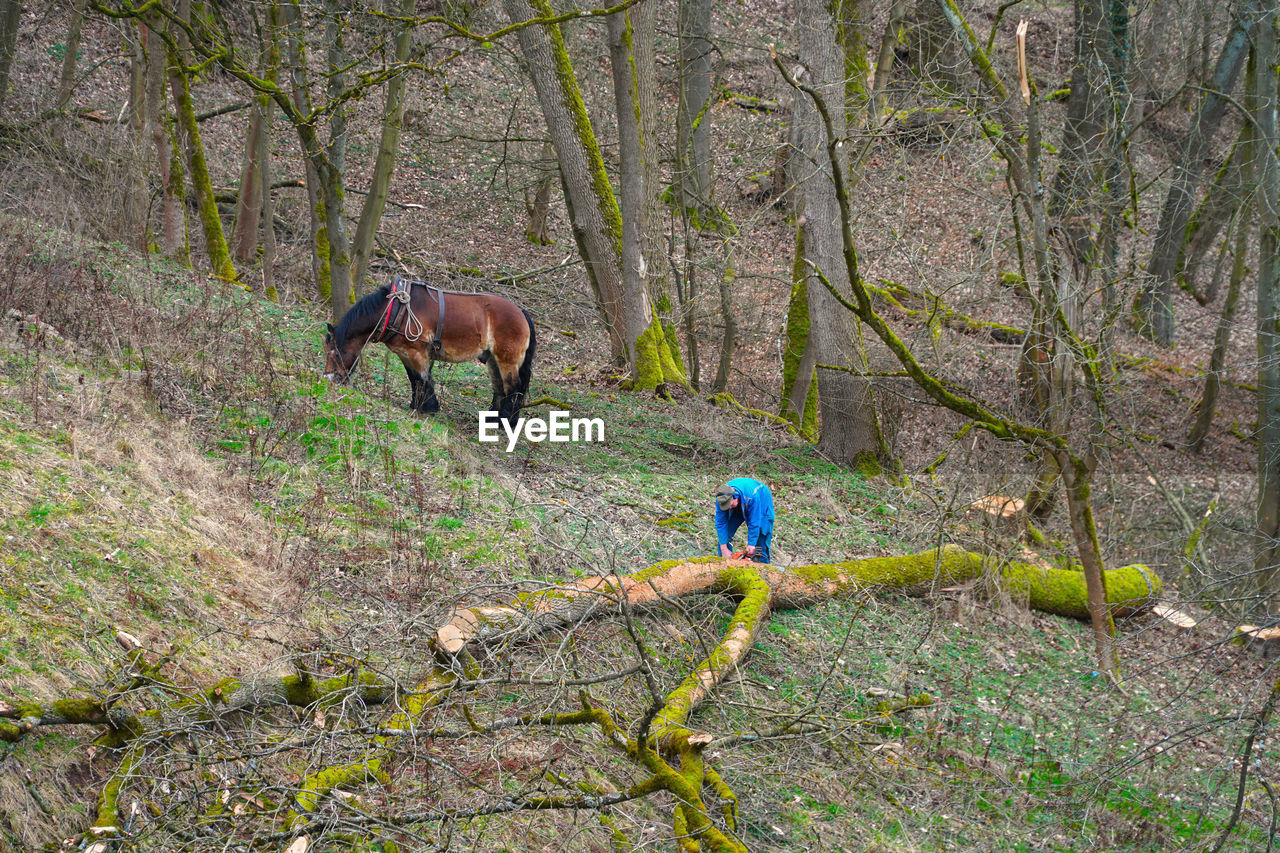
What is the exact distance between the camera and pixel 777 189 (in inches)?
874

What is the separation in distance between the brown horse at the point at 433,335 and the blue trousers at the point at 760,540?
3.73 m

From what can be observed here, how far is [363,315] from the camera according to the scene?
1020cm

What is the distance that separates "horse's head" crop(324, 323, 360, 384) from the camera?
10.3 m

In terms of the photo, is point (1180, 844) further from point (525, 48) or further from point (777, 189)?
point (777, 189)

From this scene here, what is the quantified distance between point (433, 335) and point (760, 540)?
14.2ft

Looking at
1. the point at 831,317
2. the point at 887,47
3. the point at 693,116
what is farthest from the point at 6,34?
the point at 887,47

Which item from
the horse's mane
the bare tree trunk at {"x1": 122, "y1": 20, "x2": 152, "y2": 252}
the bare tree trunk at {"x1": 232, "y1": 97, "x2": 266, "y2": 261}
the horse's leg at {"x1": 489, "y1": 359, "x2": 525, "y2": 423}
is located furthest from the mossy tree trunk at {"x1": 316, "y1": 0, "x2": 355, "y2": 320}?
the horse's leg at {"x1": 489, "y1": 359, "x2": 525, "y2": 423}

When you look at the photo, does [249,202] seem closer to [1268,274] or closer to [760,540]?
[760,540]

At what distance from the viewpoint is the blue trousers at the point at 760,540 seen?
834 cm

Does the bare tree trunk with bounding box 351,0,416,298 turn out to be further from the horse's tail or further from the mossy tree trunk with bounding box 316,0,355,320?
the horse's tail

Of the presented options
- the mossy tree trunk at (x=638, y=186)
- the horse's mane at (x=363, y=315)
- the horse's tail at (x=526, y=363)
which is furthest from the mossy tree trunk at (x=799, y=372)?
the horse's mane at (x=363, y=315)

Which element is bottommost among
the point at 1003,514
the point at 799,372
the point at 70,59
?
the point at 1003,514

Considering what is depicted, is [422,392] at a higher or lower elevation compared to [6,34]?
lower

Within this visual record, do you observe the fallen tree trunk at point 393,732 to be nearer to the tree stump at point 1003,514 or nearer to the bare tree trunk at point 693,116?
the tree stump at point 1003,514
